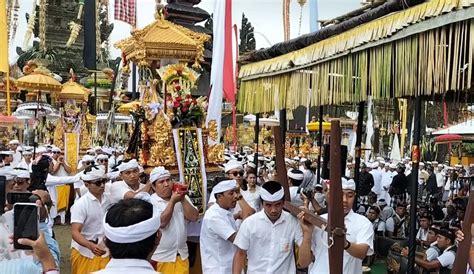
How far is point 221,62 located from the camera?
8508 mm

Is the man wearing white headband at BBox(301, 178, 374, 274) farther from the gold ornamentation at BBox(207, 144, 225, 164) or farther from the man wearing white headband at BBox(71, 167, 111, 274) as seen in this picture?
the gold ornamentation at BBox(207, 144, 225, 164)

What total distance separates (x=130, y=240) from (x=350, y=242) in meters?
2.57

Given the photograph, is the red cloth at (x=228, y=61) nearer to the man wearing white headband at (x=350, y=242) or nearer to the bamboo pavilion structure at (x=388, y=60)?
the bamboo pavilion structure at (x=388, y=60)

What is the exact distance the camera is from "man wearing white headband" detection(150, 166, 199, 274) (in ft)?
20.1

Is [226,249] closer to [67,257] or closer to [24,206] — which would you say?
[24,206]

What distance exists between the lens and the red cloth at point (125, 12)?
1588cm

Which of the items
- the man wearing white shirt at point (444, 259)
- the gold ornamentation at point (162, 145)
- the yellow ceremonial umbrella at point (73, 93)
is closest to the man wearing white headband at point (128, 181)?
the gold ornamentation at point (162, 145)

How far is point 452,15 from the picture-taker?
4.50 metres

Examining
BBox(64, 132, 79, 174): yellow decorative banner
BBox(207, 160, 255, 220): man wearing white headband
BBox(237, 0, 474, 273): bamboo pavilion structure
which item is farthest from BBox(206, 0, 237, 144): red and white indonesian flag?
BBox(64, 132, 79, 174): yellow decorative banner

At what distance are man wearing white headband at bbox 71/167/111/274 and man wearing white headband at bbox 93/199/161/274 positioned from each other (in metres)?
3.95

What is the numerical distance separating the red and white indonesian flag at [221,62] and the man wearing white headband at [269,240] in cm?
321

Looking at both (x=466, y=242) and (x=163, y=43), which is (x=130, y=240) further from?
(x=163, y=43)

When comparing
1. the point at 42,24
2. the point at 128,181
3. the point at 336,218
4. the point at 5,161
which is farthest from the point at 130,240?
the point at 42,24

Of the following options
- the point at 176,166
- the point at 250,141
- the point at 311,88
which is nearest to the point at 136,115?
the point at 176,166
